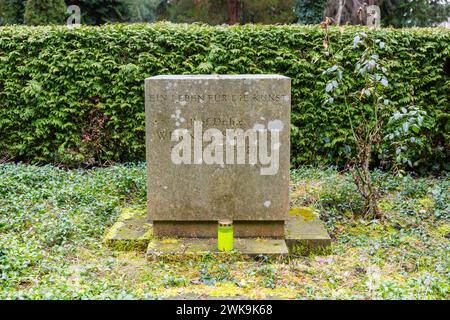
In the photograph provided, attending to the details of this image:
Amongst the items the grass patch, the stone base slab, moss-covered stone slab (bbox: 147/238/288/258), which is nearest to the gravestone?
the stone base slab

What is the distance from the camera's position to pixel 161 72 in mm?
8570

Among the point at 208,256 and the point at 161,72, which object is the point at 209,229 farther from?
the point at 161,72

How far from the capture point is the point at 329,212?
6160 millimetres

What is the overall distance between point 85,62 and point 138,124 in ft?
4.51

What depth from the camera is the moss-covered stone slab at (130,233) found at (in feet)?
16.6

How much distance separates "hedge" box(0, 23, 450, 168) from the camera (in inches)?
333

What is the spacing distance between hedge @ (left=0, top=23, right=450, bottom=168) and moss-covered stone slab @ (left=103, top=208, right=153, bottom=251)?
10.4 feet

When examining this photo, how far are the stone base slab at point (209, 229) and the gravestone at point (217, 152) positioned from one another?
0.4 inches

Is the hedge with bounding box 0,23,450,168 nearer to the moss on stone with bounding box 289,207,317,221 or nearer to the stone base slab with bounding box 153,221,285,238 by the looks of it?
the moss on stone with bounding box 289,207,317,221

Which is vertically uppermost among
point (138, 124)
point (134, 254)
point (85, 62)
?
point (85, 62)

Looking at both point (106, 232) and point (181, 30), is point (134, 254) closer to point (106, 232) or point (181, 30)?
point (106, 232)


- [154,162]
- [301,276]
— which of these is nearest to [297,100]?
[154,162]

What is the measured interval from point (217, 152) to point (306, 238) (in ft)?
4.09

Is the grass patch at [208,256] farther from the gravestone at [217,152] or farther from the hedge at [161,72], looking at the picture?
the hedge at [161,72]
